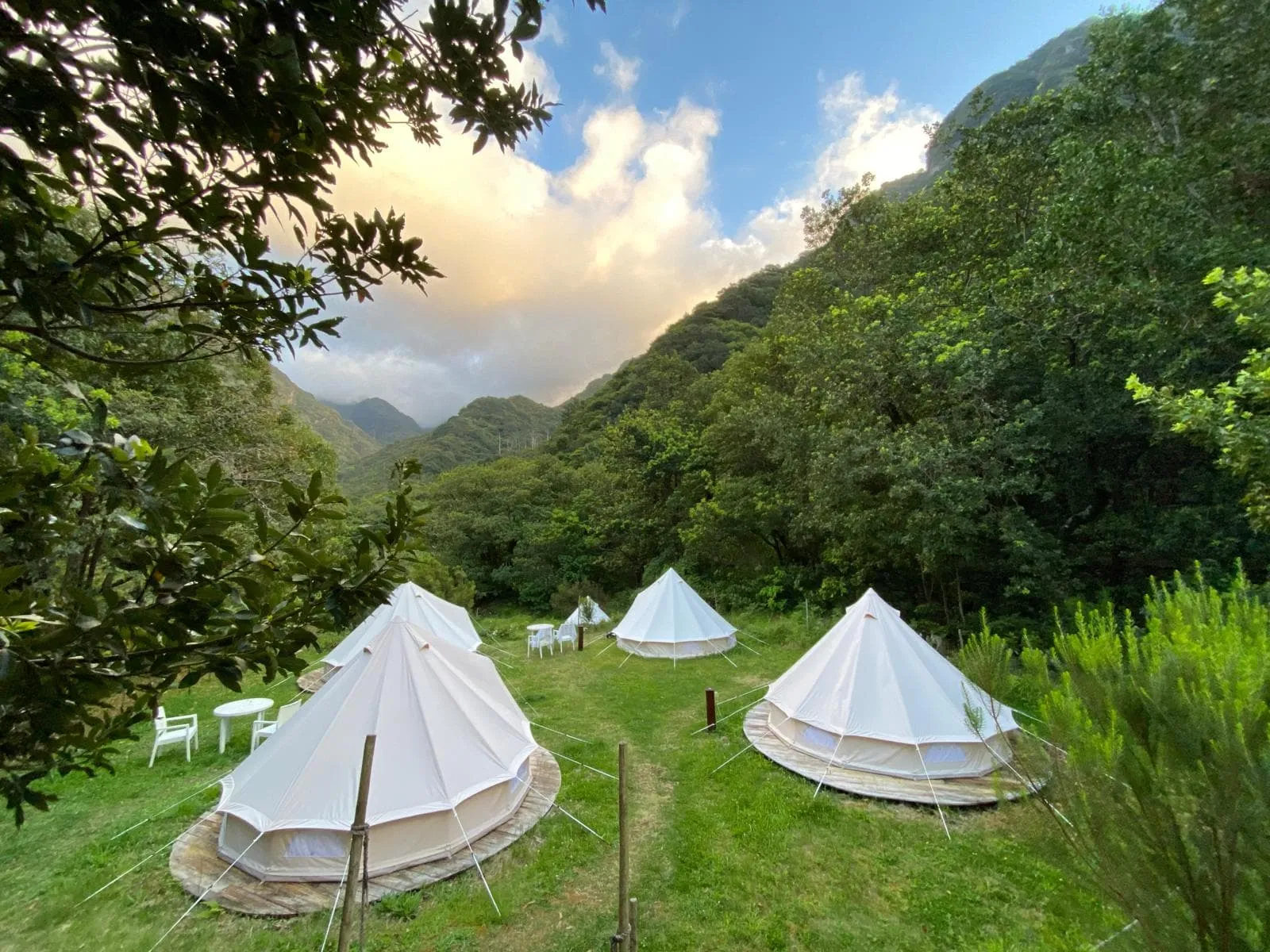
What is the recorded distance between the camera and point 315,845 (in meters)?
4.53

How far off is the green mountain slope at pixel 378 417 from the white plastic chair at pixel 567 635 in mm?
106616

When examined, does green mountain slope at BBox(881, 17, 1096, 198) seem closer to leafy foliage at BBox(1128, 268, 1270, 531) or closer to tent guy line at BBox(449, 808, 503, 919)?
leafy foliage at BBox(1128, 268, 1270, 531)

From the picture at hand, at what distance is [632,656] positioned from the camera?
12602 mm

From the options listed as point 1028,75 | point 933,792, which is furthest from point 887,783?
point 1028,75

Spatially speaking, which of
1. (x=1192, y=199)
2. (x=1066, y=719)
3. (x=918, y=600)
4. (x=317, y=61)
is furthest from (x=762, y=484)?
(x=317, y=61)

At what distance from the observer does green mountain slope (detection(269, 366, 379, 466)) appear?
59.1 feet

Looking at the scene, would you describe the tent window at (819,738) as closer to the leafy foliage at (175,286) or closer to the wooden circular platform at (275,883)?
the wooden circular platform at (275,883)

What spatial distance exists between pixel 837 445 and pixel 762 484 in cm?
536

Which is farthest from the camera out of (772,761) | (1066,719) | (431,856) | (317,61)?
(772,761)

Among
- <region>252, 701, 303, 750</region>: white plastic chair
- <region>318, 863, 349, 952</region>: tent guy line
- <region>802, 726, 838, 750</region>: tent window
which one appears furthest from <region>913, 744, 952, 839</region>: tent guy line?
<region>252, 701, 303, 750</region>: white plastic chair

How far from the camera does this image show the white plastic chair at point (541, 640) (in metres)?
13.4

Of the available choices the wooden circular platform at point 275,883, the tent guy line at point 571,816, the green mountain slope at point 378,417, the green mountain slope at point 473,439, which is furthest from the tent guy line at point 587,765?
the green mountain slope at point 378,417

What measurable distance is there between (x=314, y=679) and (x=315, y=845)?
282 inches

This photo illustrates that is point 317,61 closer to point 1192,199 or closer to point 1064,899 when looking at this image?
point 1064,899
